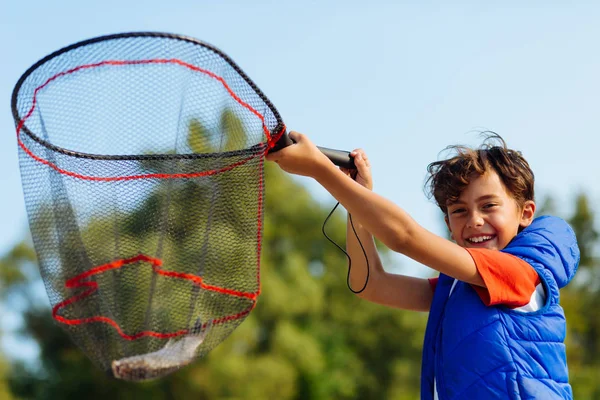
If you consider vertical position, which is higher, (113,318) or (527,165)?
(527,165)

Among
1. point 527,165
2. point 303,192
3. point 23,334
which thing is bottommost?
point 23,334

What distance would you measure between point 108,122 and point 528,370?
1841mm

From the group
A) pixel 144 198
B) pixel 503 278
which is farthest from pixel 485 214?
pixel 144 198

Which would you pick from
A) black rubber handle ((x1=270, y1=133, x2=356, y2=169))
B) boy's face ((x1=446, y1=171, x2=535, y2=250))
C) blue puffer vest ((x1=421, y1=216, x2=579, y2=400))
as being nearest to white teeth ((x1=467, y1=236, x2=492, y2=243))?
boy's face ((x1=446, y1=171, x2=535, y2=250))

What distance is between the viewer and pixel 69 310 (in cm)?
317

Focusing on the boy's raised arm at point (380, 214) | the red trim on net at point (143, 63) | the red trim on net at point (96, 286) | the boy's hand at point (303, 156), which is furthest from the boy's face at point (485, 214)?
the red trim on net at point (96, 286)

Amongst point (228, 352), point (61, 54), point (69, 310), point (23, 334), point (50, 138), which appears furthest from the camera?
point (23, 334)

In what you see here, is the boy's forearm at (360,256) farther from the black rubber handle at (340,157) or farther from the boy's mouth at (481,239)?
the boy's mouth at (481,239)

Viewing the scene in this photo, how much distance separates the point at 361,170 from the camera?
338cm

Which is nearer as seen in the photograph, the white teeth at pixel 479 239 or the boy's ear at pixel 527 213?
the white teeth at pixel 479 239

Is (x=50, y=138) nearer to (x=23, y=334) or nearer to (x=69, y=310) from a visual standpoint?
(x=69, y=310)

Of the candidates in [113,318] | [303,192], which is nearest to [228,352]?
[303,192]

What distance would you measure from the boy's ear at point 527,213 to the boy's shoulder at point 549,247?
0.07m

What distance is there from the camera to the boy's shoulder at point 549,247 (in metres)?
3.05
